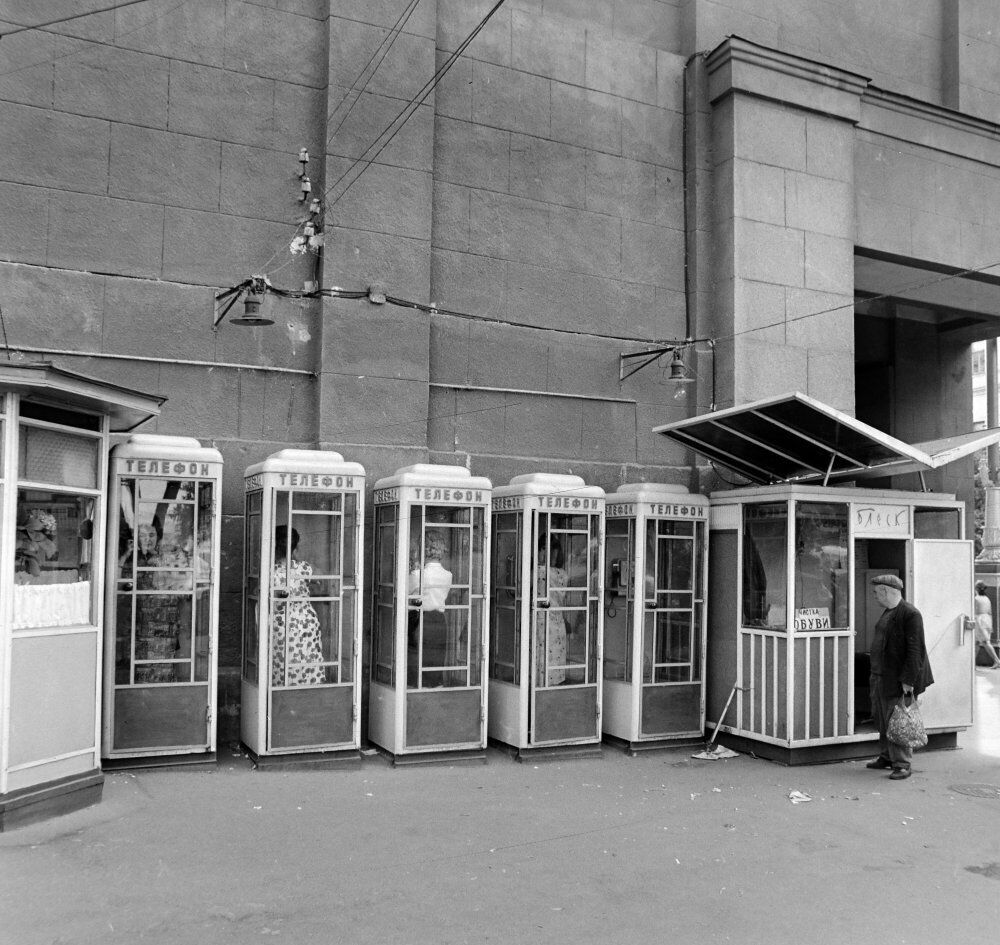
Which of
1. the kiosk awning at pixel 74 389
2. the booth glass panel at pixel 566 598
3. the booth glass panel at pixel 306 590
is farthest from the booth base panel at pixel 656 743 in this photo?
the kiosk awning at pixel 74 389

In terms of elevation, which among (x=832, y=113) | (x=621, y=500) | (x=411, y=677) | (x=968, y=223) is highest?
(x=832, y=113)

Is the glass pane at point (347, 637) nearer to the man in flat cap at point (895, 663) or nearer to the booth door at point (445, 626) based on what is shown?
the booth door at point (445, 626)

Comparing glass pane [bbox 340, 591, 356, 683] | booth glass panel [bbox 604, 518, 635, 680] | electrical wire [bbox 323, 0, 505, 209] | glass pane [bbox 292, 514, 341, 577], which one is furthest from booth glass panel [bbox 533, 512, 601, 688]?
electrical wire [bbox 323, 0, 505, 209]

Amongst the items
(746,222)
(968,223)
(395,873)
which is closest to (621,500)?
(746,222)

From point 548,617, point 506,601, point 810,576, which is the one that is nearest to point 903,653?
point 810,576

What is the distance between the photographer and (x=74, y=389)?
21.7ft

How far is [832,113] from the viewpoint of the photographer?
1179 cm

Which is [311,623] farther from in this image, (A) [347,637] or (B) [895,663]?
(B) [895,663]

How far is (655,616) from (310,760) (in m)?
3.54

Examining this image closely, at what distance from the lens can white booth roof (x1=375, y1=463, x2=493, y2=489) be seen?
345 inches

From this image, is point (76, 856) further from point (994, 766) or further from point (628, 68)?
point (628, 68)

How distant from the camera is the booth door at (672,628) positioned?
31.8 feet

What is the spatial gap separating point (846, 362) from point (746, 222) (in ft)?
6.79

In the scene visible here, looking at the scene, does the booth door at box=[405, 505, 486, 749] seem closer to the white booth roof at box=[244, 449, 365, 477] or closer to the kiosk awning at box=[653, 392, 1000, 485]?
the white booth roof at box=[244, 449, 365, 477]
